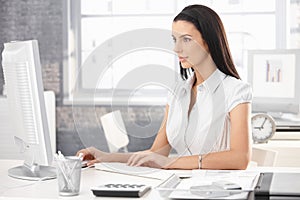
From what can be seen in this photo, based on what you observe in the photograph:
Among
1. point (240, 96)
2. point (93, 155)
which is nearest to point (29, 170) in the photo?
point (93, 155)

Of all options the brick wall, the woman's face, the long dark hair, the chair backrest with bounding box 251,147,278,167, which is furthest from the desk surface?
the brick wall

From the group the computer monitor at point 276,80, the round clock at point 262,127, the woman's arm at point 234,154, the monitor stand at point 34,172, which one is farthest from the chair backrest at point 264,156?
the monitor stand at point 34,172

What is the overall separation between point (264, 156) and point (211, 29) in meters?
1.54

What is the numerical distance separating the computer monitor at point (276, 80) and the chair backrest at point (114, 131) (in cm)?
244

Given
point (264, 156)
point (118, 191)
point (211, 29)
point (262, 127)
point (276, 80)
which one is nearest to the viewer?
point (118, 191)

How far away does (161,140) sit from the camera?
2.42 metres

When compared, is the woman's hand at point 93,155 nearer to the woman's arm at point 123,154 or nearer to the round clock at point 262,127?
the woman's arm at point 123,154

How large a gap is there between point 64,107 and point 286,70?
7.24 feet

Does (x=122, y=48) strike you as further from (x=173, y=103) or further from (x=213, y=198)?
(x=213, y=198)

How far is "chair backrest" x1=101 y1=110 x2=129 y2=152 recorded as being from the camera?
2.04m

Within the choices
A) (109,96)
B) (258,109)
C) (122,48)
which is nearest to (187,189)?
(109,96)

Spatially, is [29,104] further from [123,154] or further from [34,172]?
[123,154]

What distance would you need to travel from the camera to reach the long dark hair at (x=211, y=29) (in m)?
2.45

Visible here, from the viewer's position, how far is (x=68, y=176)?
73.9 inches
